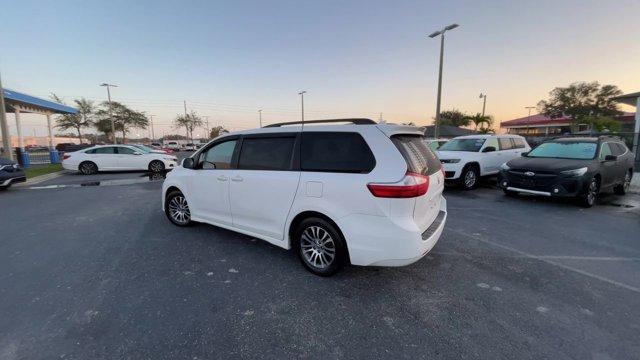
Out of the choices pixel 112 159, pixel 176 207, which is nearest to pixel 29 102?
pixel 112 159

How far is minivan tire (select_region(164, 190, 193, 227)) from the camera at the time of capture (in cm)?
527

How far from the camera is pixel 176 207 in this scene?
540cm

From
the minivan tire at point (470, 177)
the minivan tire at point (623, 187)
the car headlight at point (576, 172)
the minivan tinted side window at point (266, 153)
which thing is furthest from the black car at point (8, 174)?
the minivan tire at point (623, 187)

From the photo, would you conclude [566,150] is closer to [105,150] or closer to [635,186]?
[635,186]

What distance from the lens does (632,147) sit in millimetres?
13492

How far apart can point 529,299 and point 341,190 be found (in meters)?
2.23

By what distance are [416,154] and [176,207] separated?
431 centimetres

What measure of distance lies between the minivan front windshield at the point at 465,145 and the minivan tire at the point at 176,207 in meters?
8.56

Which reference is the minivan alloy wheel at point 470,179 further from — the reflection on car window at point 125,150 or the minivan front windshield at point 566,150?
the reflection on car window at point 125,150

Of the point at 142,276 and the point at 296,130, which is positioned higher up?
the point at 296,130

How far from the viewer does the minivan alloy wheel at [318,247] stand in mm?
3418

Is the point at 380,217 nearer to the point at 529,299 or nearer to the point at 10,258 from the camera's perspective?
the point at 529,299

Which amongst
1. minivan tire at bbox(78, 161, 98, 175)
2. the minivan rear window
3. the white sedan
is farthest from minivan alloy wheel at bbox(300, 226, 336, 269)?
minivan tire at bbox(78, 161, 98, 175)

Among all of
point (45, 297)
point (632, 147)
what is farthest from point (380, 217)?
point (632, 147)
